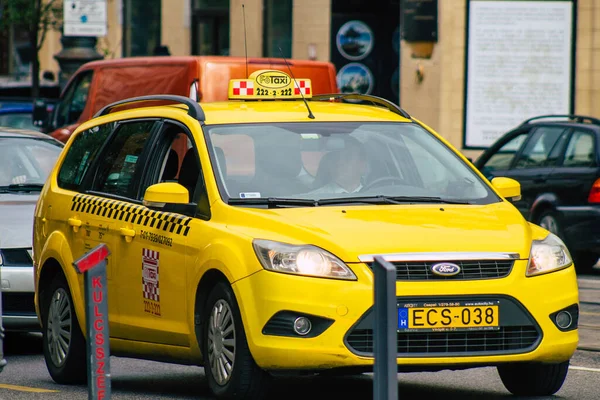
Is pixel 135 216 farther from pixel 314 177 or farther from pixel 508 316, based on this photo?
pixel 508 316

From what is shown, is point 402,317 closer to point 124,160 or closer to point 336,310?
point 336,310

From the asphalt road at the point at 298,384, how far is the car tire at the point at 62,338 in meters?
0.09

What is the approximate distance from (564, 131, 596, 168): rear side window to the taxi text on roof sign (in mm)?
6286

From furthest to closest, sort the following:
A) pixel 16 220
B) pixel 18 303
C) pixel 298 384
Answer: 1. pixel 16 220
2. pixel 18 303
3. pixel 298 384

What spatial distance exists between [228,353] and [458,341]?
1.09 meters

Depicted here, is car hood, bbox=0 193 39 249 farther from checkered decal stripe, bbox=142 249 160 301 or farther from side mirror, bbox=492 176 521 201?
side mirror, bbox=492 176 521 201

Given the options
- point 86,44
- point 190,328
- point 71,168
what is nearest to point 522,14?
point 86,44

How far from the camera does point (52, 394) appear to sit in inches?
324

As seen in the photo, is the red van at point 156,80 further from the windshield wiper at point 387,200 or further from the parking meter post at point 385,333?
the parking meter post at point 385,333

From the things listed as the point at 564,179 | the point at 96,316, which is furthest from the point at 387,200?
the point at 564,179

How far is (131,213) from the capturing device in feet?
27.2

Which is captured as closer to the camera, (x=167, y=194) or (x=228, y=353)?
(x=228, y=353)

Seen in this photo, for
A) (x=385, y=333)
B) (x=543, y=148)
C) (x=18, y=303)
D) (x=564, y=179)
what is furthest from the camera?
(x=543, y=148)

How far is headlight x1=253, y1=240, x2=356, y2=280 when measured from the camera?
22.7 feet
